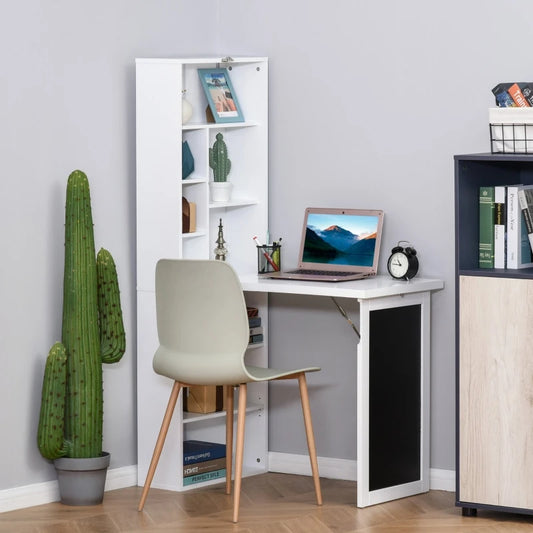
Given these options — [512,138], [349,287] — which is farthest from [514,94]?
[349,287]

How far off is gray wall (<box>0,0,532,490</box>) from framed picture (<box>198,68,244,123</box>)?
168mm

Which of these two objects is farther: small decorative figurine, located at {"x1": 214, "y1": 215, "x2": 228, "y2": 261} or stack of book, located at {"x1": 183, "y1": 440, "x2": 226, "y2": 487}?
small decorative figurine, located at {"x1": 214, "y1": 215, "x2": 228, "y2": 261}

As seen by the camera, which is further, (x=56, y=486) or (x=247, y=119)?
(x=247, y=119)

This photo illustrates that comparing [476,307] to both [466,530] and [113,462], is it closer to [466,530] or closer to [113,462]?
[466,530]

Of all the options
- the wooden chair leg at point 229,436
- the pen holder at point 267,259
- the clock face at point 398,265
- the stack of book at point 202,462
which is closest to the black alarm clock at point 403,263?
the clock face at point 398,265

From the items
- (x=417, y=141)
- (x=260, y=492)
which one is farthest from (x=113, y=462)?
(x=417, y=141)

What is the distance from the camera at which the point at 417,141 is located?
464cm

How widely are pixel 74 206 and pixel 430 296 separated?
139 centimetres

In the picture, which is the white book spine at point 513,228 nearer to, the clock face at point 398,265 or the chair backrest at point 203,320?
the clock face at point 398,265

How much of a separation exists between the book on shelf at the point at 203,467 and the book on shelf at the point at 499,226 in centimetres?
138

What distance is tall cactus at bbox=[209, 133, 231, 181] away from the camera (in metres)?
4.86

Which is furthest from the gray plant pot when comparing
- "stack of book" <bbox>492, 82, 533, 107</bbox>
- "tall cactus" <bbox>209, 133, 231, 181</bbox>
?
"stack of book" <bbox>492, 82, 533, 107</bbox>

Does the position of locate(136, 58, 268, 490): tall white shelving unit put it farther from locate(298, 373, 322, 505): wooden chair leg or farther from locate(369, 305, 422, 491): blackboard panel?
locate(369, 305, 422, 491): blackboard panel

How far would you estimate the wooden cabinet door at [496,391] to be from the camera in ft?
13.5
